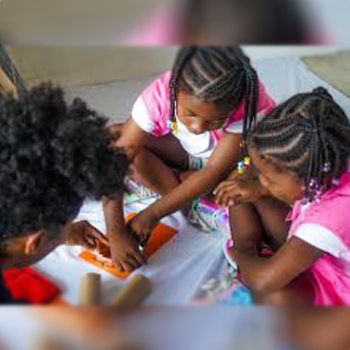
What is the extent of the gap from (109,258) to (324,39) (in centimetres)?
42

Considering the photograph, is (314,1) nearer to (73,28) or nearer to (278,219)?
(73,28)

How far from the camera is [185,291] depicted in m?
0.33

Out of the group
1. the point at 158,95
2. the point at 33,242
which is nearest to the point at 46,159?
the point at 33,242

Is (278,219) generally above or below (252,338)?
below

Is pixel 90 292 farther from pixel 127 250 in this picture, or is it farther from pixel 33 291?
pixel 127 250

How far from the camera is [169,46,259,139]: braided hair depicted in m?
0.32

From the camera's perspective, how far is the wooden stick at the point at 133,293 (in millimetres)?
273

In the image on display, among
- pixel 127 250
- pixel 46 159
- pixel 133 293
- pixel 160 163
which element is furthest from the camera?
pixel 160 163

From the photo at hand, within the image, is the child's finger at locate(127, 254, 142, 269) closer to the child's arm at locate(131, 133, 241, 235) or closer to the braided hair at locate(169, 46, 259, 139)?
the child's arm at locate(131, 133, 241, 235)

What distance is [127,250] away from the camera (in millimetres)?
678

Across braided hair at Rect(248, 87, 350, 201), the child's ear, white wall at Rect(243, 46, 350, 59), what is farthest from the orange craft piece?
white wall at Rect(243, 46, 350, 59)

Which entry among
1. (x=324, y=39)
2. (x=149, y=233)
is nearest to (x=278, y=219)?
(x=149, y=233)

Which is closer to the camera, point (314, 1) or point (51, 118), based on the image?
point (314, 1)

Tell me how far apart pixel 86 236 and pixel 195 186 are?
0.22 metres
